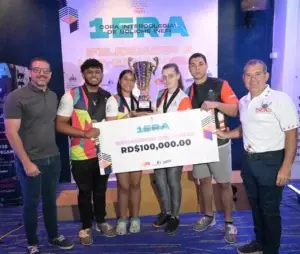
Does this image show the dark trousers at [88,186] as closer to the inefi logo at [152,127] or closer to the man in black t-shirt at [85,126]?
the man in black t-shirt at [85,126]

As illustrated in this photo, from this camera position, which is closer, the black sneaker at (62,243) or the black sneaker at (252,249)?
the black sneaker at (252,249)

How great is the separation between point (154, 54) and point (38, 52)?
65.1 inches

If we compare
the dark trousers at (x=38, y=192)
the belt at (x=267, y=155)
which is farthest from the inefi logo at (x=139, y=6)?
the belt at (x=267, y=155)

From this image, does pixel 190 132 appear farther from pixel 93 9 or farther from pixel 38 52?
pixel 38 52

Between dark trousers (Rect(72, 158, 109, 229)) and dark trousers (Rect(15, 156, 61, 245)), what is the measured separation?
0.19 m

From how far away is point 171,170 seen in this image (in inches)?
111

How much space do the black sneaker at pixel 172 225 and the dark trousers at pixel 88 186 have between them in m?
0.64

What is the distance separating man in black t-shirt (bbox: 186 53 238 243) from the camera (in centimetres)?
262

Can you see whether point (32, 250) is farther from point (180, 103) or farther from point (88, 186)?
point (180, 103)

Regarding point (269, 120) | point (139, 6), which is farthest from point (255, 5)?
point (269, 120)

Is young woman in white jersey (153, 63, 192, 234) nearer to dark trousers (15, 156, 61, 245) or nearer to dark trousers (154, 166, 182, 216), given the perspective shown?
dark trousers (154, 166, 182, 216)

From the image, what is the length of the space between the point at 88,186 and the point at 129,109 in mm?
775

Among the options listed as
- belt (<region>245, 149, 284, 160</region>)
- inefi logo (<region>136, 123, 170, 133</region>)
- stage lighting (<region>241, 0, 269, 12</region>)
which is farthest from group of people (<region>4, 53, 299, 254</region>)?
stage lighting (<region>241, 0, 269, 12</region>)

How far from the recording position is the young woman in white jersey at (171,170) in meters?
2.73
